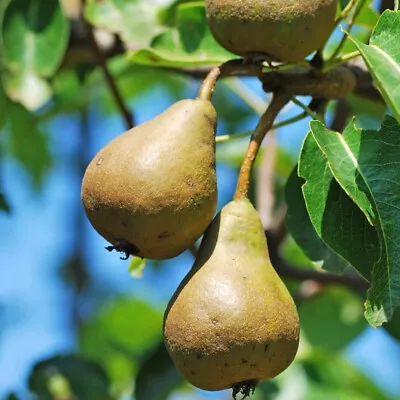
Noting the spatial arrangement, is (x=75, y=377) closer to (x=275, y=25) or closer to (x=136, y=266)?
(x=136, y=266)

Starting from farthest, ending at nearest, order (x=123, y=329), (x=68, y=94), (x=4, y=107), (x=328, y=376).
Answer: (x=123, y=329), (x=68, y=94), (x=328, y=376), (x=4, y=107)

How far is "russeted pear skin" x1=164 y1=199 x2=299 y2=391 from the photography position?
125 cm

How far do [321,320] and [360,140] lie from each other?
166cm

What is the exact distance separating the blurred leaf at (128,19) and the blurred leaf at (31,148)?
767 millimetres

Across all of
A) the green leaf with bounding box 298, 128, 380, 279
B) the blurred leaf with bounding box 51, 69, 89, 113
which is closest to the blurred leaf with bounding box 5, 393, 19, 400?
the blurred leaf with bounding box 51, 69, 89, 113

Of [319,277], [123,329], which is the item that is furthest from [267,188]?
[123,329]

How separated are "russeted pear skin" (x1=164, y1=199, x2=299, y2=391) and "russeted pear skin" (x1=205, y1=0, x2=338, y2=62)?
0.30 metres

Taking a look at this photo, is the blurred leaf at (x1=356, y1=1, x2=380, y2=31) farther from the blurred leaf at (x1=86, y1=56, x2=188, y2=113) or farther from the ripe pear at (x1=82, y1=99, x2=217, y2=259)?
the blurred leaf at (x1=86, y1=56, x2=188, y2=113)

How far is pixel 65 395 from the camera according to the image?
8.91 ft

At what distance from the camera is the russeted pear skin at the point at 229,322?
125cm

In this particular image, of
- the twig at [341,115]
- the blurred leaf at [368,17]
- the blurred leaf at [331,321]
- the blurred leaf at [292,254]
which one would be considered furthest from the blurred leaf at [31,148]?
the blurred leaf at [368,17]

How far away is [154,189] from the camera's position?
50.4 inches

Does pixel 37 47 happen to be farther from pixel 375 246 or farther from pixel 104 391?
pixel 375 246

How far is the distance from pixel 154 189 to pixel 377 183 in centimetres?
31
